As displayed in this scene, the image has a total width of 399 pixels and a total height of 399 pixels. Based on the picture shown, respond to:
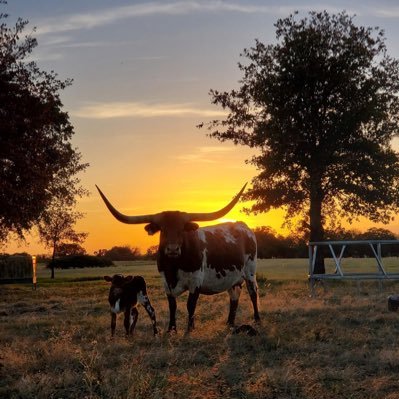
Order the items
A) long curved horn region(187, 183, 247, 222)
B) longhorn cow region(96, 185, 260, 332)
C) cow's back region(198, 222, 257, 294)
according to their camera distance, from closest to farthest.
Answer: longhorn cow region(96, 185, 260, 332) → long curved horn region(187, 183, 247, 222) → cow's back region(198, 222, 257, 294)

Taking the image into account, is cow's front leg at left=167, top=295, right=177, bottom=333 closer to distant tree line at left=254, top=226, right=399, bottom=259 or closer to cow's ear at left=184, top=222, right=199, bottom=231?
cow's ear at left=184, top=222, right=199, bottom=231

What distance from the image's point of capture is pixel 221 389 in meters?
7.51

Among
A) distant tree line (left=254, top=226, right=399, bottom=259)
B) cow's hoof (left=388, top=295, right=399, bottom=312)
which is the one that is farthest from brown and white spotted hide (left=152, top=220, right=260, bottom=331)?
distant tree line (left=254, top=226, right=399, bottom=259)

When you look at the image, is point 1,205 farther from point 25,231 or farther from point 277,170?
point 277,170

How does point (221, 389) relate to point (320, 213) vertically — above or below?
below

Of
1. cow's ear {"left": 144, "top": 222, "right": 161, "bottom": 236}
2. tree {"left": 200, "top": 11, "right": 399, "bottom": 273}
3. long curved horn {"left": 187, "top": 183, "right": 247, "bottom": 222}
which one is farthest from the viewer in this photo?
tree {"left": 200, "top": 11, "right": 399, "bottom": 273}

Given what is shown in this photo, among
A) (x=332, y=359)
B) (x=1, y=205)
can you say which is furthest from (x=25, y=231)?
(x=332, y=359)

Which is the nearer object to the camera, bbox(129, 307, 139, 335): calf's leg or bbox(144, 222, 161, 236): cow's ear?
bbox(144, 222, 161, 236): cow's ear

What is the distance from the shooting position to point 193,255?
40.6 feet

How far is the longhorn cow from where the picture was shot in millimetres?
11852

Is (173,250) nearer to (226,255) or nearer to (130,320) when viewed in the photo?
(130,320)

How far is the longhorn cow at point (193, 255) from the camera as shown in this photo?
38.9 ft

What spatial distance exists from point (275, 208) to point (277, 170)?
235 centimetres

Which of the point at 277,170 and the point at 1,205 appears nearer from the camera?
the point at 1,205
